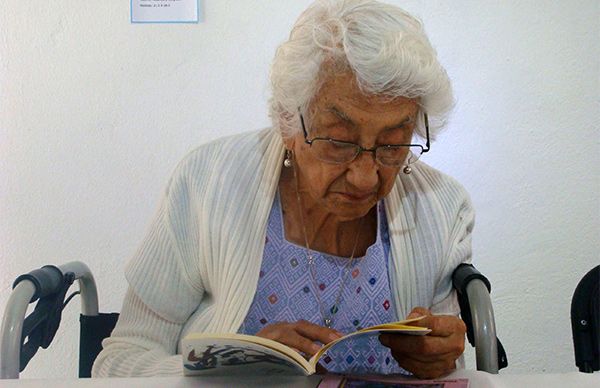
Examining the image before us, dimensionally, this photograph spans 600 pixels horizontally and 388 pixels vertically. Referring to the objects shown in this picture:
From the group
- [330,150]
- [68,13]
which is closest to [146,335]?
[330,150]

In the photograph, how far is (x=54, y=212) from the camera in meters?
1.77

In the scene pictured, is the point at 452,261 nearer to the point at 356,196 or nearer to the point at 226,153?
the point at 356,196

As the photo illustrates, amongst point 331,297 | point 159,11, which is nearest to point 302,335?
point 331,297

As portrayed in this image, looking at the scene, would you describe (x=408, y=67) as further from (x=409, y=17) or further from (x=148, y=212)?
(x=148, y=212)

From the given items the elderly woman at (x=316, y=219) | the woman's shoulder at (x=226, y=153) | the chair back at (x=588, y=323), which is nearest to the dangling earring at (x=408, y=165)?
the elderly woman at (x=316, y=219)

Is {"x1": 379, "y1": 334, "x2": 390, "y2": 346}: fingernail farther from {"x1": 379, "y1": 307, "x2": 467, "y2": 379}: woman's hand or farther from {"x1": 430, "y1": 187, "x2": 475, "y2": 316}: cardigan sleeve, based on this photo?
{"x1": 430, "y1": 187, "x2": 475, "y2": 316}: cardigan sleeve

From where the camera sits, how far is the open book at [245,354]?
0.85 m

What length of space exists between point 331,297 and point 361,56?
1.45 feet

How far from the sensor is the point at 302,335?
107 cm

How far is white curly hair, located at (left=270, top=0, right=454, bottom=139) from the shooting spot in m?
1.10

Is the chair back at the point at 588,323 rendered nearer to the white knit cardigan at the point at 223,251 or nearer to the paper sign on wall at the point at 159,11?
the white knit cardigan at the point at 223,251

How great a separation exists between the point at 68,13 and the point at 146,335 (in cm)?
85

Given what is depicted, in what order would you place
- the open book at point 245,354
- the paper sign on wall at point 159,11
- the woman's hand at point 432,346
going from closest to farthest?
1. the open book at point 245,354
2. the woman's hand at point 432,346
3. the paper sign on wall at point 159,11

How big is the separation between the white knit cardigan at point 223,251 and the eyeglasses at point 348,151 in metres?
0.18
